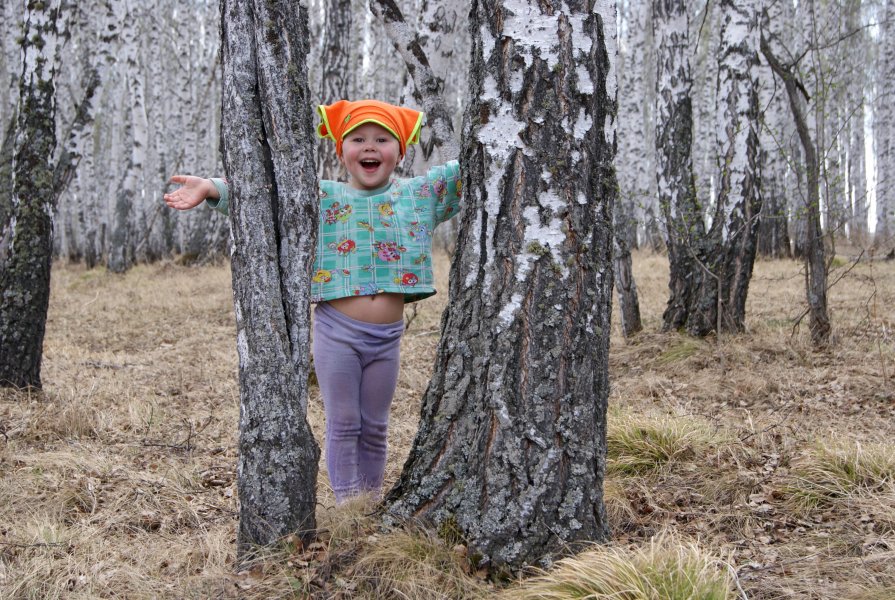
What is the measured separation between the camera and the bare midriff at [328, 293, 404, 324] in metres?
2.98

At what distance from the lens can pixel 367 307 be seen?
2.98 m

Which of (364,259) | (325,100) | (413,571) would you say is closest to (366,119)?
(364,259)

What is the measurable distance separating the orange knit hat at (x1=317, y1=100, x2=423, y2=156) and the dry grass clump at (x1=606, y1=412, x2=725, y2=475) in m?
1.71

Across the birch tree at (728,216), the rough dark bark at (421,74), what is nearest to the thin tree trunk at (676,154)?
the birch tree at (728,216)

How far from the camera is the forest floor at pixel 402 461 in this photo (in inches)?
95.7

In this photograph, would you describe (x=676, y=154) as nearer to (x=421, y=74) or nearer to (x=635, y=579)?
(x=421, y=74)

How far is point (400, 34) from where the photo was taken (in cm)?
484

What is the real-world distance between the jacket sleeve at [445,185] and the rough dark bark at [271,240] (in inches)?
26.8

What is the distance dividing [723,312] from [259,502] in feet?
17.7

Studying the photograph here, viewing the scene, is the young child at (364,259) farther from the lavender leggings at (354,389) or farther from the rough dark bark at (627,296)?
the rough dark bark at (627,296)

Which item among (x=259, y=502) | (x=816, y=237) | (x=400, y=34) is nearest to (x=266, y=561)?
(x=259, y=502)

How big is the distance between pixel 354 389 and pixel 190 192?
40.1 inches

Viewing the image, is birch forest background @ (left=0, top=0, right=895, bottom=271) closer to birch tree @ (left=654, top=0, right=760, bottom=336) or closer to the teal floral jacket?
birch tree @ (left=654, top=0, right=760, bottom=336)

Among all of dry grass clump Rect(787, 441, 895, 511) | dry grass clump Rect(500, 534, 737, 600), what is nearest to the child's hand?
dry grass clump Rect(500, 534, 737, 600)
